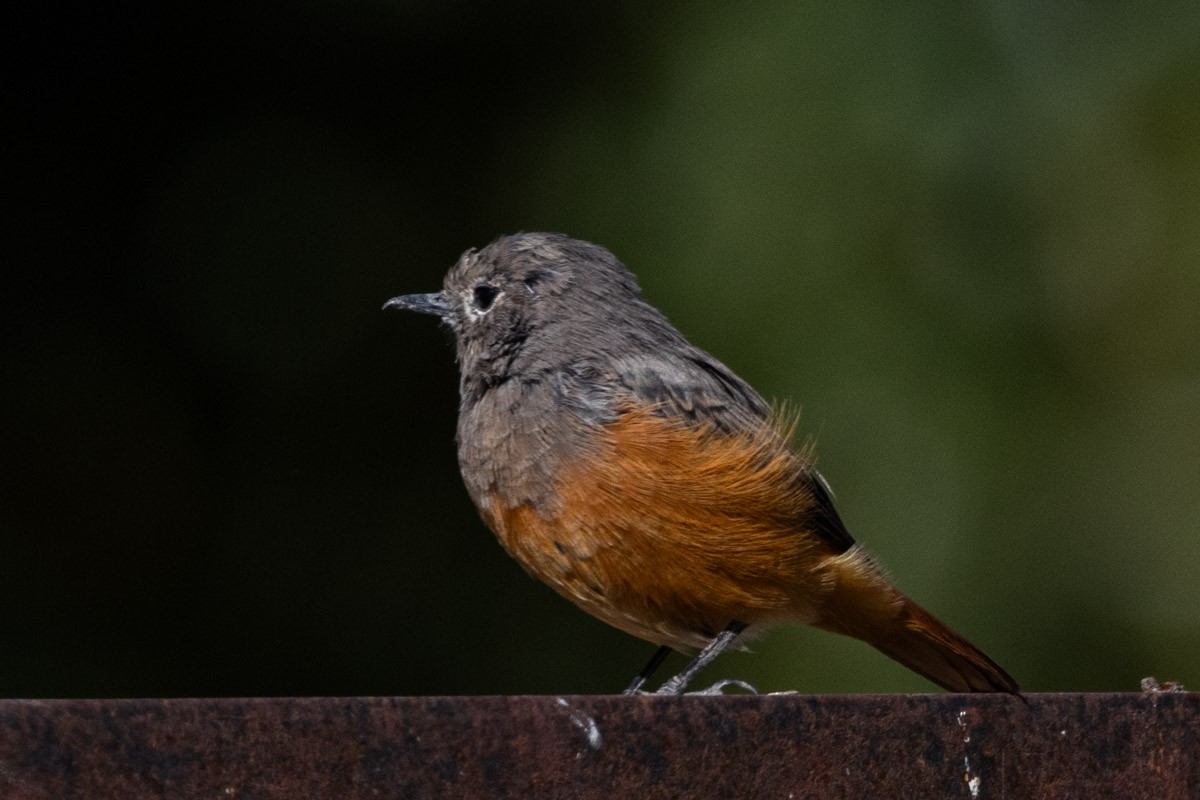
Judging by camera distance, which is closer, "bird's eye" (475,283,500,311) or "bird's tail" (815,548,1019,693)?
"bird's tail" (815,548,1019,693)

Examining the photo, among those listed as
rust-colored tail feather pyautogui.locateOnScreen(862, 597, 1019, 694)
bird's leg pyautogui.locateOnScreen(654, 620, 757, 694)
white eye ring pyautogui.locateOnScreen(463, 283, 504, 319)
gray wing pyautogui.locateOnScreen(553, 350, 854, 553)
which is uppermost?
white eye ring pyautogui.locateOnScreen(463, 283, 504, 319)

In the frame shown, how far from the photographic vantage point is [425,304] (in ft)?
16.8

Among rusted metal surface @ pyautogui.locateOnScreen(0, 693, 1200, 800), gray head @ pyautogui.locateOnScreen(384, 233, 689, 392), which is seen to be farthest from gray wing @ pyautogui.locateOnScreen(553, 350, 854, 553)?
rusted metal surface @ pyautogui.locateOnScreen(0, 693, 1200, 800)

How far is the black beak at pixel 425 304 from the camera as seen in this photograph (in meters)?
5.08

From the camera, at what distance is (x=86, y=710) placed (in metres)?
1.99

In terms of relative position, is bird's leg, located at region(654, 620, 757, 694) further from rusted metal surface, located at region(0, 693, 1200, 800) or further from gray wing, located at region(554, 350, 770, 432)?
rusted metal surface, located at region(0, 693, 1200, 800)

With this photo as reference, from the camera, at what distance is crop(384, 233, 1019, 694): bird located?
405 cm

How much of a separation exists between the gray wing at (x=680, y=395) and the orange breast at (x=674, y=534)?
0.25 ft

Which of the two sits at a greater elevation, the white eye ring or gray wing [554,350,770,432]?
the white eye ring

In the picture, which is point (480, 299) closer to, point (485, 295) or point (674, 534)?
point (485, 295)

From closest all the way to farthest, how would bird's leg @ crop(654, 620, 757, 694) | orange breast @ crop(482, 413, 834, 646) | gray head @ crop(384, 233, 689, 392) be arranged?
orange breast @ crop(482, 413, 834, 646) < bird's leg @ crop(654, 620, 757, 694) < gray head @ crop(384, 233, 689, 392)

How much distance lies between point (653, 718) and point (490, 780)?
0.96ft

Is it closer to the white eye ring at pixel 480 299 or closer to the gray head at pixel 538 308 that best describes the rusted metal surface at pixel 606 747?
the gray head at pixel 538 308

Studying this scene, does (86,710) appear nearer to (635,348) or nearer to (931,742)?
(931,742)
